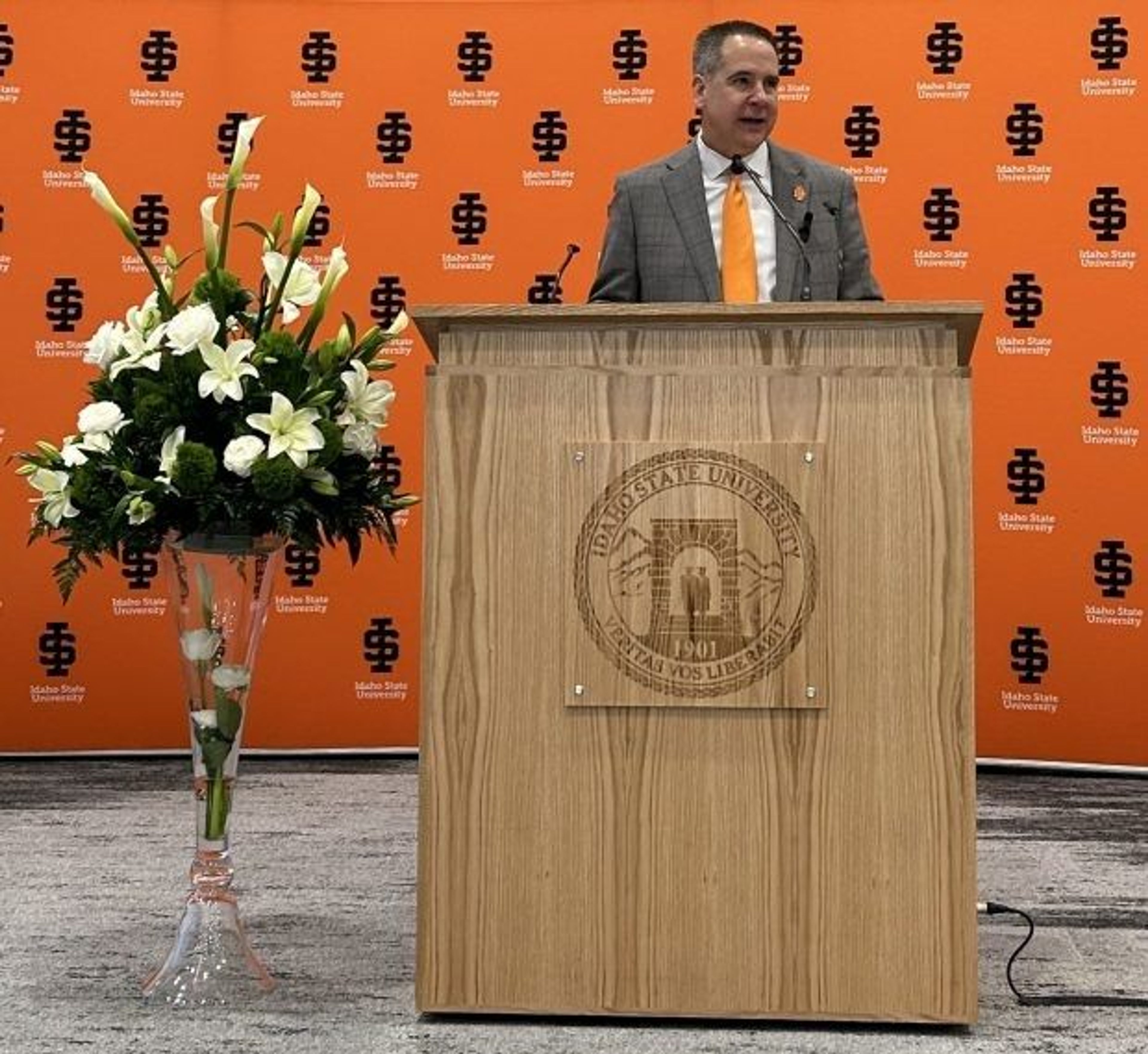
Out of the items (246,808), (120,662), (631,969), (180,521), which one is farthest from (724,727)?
(120,662)

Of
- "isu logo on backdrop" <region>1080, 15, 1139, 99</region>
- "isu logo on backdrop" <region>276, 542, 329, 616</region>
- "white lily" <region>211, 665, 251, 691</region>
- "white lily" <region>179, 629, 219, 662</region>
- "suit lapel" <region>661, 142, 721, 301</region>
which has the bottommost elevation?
"white lily" <region>211, 665, 251, 691</region>

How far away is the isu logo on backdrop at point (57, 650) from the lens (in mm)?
4996

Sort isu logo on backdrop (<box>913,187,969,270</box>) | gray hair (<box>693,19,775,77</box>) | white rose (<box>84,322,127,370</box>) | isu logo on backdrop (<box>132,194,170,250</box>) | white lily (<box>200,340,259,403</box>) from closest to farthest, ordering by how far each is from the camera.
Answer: white lily (<box>200,340,259,403</box>) < white rose (<box>84,322,127,370</box>) < gray hair (<box>693,19,775,77</box>) < isu logo on backdrop (<box>913,187,969,270</box>) < isu logo on backdrop (<box>132,194,170,250</box>)

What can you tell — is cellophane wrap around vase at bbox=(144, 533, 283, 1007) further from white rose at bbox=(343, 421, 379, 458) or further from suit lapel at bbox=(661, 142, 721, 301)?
suit lapel at bbox=(661, 142, 721, 301)

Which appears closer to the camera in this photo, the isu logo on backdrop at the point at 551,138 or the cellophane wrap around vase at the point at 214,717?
the cellophane wrap around vase at the point at 214,717

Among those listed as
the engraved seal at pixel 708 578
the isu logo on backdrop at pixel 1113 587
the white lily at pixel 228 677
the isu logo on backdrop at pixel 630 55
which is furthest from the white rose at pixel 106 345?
the isu logo on backdrop at pixel 1113 587

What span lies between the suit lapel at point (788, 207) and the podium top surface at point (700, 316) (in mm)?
835

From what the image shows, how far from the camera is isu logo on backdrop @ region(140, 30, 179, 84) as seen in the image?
5066 millimetres

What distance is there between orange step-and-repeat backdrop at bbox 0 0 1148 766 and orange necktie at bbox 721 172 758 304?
2.05 m

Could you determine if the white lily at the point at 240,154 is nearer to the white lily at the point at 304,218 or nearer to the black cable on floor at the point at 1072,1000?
the white lily at the point at 304,218

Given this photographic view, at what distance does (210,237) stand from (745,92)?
1.23m

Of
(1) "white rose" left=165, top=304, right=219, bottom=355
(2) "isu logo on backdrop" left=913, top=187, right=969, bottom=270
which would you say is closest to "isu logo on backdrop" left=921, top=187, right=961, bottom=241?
(2) "isu logo on backdrop" left=913, top=187, right=969, bottom=270

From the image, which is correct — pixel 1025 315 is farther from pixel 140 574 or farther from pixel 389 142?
pixel 140 574

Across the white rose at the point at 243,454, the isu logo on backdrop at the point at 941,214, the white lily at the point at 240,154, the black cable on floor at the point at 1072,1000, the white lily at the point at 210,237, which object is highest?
the isu logo on backdrop at the point at 941,214
